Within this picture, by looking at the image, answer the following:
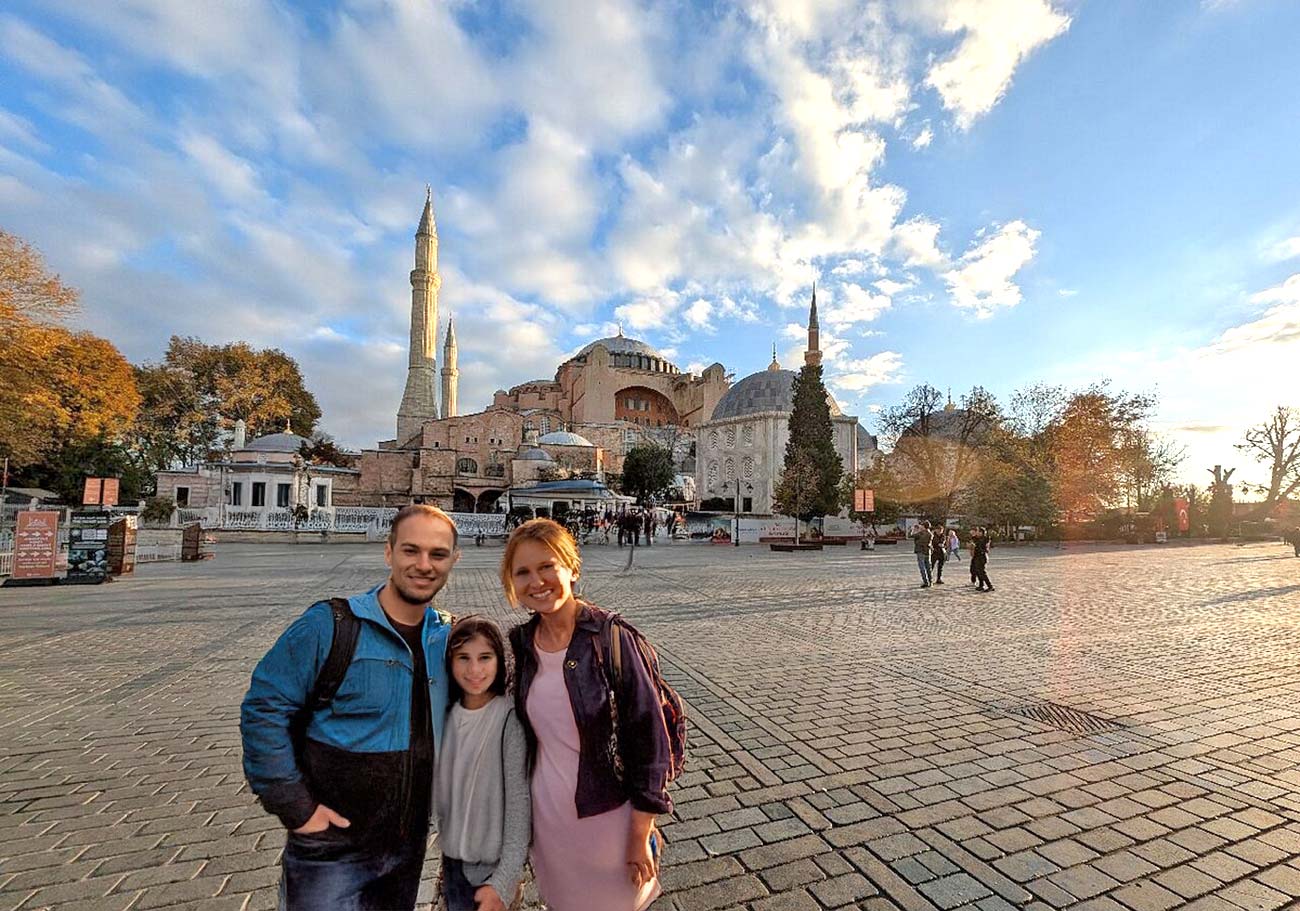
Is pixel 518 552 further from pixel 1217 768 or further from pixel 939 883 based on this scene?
pixel 1217 768

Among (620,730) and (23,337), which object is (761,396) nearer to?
(23,337)

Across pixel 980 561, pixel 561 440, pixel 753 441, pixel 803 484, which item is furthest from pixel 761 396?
pixel 980 561

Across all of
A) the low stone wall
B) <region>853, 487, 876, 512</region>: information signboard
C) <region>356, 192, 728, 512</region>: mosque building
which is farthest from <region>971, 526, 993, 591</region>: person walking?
<region>356, 192, 728, 512</region>: mosque building

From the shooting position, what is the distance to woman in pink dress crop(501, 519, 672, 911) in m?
1.85

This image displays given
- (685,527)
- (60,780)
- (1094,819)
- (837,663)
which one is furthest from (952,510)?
(60,780)

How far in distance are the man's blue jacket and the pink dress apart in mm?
333

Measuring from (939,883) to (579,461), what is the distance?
50.6m

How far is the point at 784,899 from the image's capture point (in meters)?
2.62

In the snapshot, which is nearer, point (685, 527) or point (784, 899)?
point (784, 899)

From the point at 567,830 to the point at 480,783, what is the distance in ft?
0.99

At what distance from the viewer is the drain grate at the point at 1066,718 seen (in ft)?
15.4

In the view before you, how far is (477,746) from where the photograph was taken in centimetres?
185

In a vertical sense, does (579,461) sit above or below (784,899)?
above

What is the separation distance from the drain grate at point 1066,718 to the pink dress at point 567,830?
4.37m
